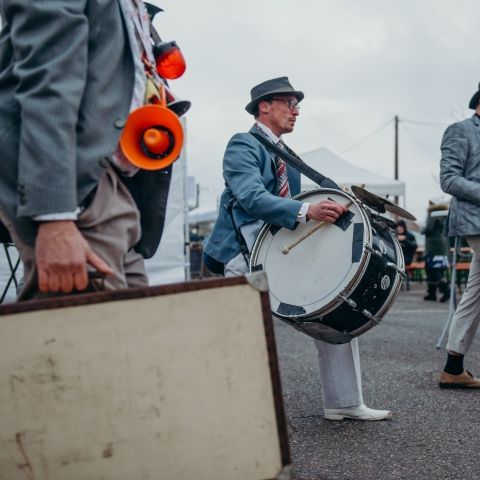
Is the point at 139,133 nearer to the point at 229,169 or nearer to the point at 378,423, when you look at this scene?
the point at 229,169

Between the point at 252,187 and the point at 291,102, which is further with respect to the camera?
the point at 291,102

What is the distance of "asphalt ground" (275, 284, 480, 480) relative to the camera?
2840 mm

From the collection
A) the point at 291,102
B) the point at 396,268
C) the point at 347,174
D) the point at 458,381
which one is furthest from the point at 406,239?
the point at 396,268

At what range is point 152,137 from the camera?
1.77 meters

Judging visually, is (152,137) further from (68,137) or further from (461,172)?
(461,172)

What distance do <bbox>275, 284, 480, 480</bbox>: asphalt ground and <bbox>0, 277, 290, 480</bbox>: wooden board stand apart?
1.38m

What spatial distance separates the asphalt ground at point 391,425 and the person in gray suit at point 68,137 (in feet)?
5.02

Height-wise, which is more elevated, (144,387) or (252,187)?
(252,187)

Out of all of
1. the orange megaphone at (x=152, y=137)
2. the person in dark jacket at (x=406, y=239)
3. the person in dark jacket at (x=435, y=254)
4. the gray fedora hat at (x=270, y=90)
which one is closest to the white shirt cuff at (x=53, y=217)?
the orange megaphone at (x=152, y=137)

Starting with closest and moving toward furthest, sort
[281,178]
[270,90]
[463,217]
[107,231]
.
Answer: [107,231]
[281,178]
[270,90]
[463,217]

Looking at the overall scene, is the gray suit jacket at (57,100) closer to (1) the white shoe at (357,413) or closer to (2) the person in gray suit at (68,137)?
(2) the person in gray suit at (68,137)

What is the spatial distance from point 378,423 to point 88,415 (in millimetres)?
2390

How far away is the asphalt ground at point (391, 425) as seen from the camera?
9.32 ft

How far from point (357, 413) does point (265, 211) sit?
1152 mm
